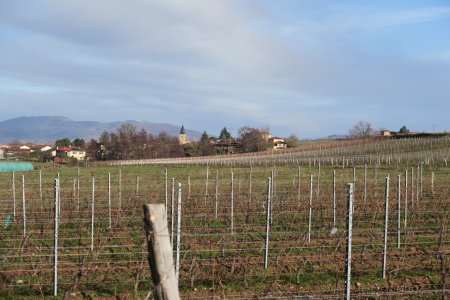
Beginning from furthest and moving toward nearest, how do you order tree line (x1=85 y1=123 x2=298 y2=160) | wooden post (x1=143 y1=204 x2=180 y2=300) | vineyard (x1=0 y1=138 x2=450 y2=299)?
tree line (x1=85 y1=123 x2=298 y2=160), vineyard (x1=0 y1=138 x2=450 y2=299), wooden post (x1=143 y1=204 x2=180 y2=300)

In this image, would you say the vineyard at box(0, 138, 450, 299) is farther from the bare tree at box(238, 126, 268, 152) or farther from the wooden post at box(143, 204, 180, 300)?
the bare tree at box(238, 126, 268, 152)

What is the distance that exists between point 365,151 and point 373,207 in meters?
47.8

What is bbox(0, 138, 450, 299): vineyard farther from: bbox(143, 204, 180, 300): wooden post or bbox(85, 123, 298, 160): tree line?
bbox(85, 123, 298, 160): tree line

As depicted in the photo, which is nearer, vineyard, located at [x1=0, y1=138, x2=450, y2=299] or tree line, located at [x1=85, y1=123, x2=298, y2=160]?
vineyard, located at [x1=0, y1=138, x2=450, y2=299]

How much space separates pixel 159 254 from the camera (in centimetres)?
304

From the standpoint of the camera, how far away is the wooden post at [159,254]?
2998 millimetres

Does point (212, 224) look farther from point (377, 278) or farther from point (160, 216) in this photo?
point (160, 216)

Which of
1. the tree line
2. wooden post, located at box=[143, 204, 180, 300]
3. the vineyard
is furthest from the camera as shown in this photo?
the tree line

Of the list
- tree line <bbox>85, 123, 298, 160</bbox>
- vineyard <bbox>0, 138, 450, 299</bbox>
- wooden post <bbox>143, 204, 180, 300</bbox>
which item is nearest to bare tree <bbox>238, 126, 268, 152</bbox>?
tree line <bbox>85, 123, 298, 160</bbox>

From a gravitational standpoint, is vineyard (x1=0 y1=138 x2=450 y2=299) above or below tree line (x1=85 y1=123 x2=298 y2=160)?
below

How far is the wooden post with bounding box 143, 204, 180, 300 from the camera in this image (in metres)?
3.00

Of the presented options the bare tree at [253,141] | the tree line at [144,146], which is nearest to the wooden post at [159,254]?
the tree line at [144,146]

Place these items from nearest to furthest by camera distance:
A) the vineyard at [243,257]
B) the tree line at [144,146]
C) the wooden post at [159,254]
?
1. the wooden post at [159,254]
2. the vineyard at [243,257]
3. the tree line at [144,146]

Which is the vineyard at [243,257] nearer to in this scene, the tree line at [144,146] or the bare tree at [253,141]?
the tree line at [144,146]
